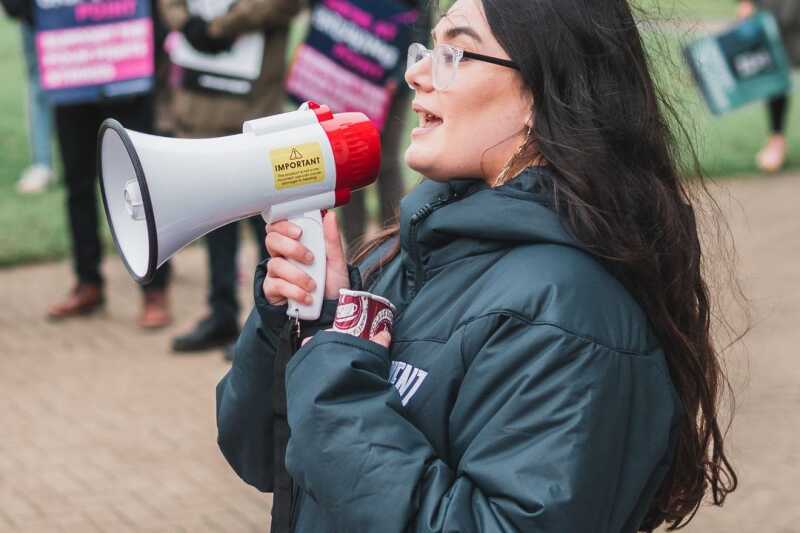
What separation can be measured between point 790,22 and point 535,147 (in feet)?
29.1

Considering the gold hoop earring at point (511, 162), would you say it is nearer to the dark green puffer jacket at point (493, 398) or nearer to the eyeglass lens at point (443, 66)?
the dark green puffer jacket at point (493, 398)

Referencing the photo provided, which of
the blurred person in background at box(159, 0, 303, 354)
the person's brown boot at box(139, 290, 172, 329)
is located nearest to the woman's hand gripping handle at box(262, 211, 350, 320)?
the blurred person in background at box(159, 0, 303, 354)

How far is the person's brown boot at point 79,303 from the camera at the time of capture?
6.80 meters

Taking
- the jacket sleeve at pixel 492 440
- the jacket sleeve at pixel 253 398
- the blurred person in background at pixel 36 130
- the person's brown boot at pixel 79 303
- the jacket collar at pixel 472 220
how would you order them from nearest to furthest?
the jacket sleeve at pixel 492 440, the jacket collar at pixel 472 220, the jacket sleeve at pixel 253 398, the person's brown boot at pixel 79 303, the blurred person in background at pixel 36 130

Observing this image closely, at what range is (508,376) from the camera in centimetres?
196

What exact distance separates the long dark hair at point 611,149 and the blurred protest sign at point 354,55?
13.5 ft

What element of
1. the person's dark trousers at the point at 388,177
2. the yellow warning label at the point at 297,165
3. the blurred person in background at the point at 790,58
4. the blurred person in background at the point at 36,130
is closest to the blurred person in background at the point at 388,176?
the person's dark trousers at the point at 388,177

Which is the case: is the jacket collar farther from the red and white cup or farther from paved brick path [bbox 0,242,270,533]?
paved brick path [bbox 0,242,270,533]

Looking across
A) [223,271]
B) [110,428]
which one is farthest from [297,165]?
[223,271]

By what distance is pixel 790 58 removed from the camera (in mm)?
10430

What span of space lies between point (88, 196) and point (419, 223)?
476 cm

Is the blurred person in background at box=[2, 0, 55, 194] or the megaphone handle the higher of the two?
the megaphone handle

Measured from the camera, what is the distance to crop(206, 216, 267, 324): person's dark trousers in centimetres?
616

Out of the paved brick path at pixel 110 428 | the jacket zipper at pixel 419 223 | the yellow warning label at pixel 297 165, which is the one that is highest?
the yellow warning label at pixel 297 165
